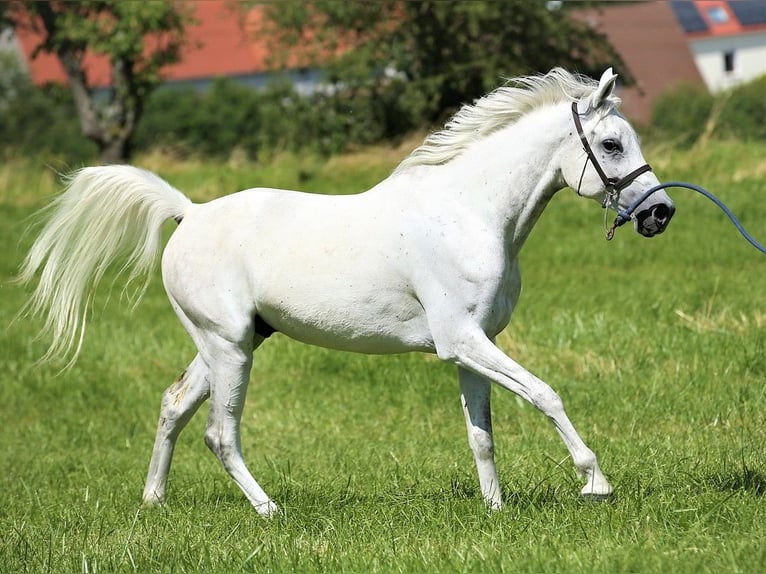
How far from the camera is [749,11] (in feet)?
169

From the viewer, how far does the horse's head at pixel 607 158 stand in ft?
18.3

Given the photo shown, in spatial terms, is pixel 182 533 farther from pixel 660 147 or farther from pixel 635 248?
pixel 660 147

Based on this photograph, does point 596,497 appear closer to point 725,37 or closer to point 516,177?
point 516,177

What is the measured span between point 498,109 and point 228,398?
221cm

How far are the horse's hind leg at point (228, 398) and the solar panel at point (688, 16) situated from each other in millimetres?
43442

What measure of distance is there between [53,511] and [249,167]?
1455 cm

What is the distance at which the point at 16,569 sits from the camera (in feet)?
17.0

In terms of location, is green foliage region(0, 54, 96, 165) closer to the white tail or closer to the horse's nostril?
the white tail

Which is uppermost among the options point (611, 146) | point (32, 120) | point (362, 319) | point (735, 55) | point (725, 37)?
point (611, 146)

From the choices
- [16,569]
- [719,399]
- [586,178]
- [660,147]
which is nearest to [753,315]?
[719,399]

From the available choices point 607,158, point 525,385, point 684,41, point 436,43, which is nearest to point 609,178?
point 607,158

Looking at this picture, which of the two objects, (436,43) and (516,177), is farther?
(436,43)

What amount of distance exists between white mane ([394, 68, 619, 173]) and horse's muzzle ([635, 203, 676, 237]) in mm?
747

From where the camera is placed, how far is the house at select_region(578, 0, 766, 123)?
4291cm
